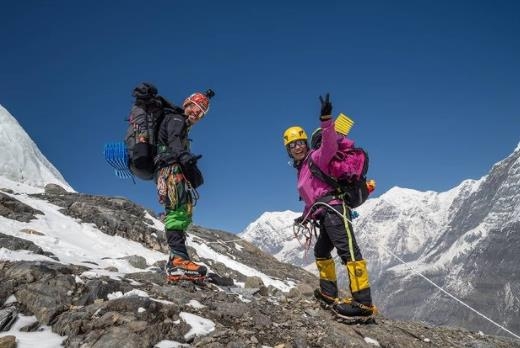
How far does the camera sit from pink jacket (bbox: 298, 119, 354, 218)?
668 centimetres

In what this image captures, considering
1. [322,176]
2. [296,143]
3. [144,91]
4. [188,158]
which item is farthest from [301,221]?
[144,91]

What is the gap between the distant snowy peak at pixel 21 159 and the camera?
1654 inches

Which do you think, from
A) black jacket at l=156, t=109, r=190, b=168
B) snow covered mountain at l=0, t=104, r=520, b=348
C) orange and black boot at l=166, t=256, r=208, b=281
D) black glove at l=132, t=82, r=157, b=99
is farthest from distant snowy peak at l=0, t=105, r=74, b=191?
snow covered mountain at l=0, t=104, r=520, b=348

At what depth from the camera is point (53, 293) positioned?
237 inches

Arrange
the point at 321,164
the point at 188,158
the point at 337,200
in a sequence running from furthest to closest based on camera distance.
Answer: the point at 188,158 < the point at 337,200 < the point at 321,164

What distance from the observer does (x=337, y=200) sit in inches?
284

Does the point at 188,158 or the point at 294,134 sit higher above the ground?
the point at 294,134

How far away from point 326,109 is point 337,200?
169 centimetres

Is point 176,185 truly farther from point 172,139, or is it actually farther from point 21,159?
point 21,159

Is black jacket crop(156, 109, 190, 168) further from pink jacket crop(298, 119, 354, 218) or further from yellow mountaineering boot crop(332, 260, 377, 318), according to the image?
yellow mountaineering boot crop(332, 260, 377, 318)

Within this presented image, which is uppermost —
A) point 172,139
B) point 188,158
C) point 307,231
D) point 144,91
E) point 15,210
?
point 144,91

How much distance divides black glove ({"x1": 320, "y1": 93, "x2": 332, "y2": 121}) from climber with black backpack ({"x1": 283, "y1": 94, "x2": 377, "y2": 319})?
2cm

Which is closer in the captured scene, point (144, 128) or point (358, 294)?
point (358, 294)

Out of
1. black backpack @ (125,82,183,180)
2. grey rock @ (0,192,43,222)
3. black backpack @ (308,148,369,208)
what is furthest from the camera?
grey rock @ (0,192,43,222)
